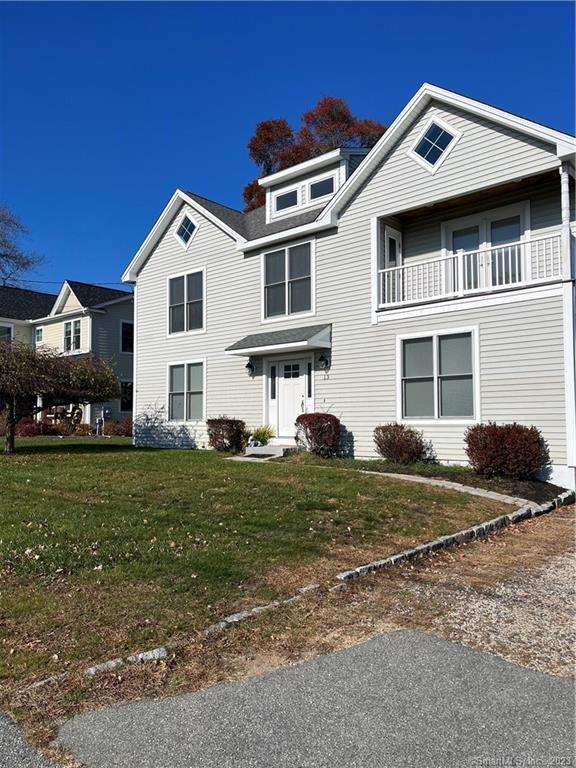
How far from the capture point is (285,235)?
648 inches

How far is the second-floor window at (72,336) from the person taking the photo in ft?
105

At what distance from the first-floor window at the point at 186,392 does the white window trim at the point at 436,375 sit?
7.06 m

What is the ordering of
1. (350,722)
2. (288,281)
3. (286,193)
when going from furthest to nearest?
(286,193)
(288,281)
(350,722)

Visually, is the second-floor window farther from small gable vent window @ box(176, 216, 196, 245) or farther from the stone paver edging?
the stone paver edging

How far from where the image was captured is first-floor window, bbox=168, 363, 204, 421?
61.7 feet

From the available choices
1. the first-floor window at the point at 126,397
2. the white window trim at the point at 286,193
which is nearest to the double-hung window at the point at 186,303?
the white window trim at the point at 286,193

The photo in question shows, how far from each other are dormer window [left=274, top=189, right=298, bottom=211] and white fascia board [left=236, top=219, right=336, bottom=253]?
1.93 metres

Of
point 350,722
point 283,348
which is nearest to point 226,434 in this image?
point 283,348

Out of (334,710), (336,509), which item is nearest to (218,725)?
(334,710)

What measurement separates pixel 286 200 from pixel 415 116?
5.38 meters

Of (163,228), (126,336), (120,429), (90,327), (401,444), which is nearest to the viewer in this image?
(401,444)

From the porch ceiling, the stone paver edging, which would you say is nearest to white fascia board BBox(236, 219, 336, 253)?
the porch ceiling

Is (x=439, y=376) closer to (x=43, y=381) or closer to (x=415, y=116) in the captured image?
(x=415, y=116)

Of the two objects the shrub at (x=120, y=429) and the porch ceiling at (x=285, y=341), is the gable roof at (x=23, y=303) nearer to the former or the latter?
the shrub at (x=120, y=429)
